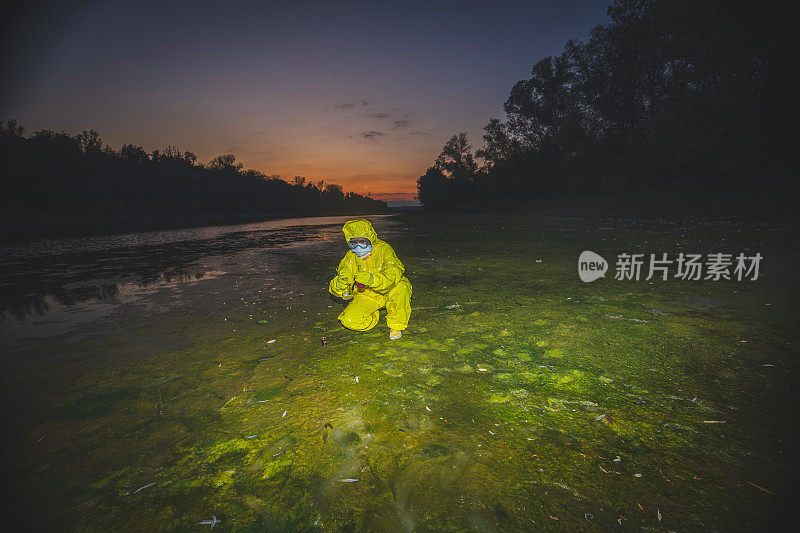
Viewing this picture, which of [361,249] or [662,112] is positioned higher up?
[662,112]

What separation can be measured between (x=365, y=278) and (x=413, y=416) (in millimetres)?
2235

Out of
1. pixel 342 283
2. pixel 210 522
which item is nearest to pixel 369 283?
pixel 342 283

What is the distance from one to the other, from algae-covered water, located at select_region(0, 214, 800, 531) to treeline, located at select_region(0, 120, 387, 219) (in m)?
60.8

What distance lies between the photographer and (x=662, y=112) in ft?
76.5

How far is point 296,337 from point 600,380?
3.93m

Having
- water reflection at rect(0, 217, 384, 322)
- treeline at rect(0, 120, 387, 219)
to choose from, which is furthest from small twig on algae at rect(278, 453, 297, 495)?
treeline at rect(0, 120, 387, 219)

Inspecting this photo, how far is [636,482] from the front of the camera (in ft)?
7.14

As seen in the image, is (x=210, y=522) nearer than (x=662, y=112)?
Yes

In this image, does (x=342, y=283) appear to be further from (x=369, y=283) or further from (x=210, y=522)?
(x=210, y=522)

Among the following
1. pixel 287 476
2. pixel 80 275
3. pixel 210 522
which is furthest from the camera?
pixel 80 275

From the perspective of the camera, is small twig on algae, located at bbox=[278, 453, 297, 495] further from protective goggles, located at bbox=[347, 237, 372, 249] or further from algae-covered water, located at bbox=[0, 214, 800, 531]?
protective goggles, located at bbox=[347, 237, 372, 249]

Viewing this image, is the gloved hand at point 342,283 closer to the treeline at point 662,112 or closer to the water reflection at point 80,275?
the water reflection at point 80,275

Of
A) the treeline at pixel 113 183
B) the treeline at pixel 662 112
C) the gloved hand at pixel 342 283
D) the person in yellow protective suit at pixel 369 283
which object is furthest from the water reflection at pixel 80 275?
the treeline at pixel 113 183

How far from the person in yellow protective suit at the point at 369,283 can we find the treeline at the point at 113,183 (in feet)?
203
